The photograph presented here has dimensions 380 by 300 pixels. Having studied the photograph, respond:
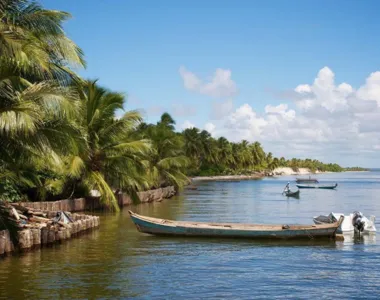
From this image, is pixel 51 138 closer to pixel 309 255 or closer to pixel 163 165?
pixel 309 255

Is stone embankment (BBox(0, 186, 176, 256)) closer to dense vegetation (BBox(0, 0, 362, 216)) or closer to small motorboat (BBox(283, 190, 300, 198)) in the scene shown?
dense vegetation (BBox(0, 0, 362, 216))

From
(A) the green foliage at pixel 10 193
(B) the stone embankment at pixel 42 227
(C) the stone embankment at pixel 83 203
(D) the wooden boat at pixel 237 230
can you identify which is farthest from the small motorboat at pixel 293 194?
(A) the green foliage at pixel 10 193

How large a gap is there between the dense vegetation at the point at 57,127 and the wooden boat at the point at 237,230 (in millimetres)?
4862

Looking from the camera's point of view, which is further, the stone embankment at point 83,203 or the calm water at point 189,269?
the stone embankment at point 83,203

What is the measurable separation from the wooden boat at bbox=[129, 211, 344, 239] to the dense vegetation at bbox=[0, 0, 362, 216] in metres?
4.86

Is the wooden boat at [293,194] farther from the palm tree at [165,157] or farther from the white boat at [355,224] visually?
the white boat at [355,224]

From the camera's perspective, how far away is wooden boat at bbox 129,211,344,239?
880 inches

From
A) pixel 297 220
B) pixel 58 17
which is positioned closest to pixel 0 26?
pixel 58 17

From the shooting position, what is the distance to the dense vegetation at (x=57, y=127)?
46.2ft

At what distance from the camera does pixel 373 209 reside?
43.5 meters

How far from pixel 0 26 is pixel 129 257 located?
9.21 meters

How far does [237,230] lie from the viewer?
22469mm

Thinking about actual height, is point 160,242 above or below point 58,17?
below

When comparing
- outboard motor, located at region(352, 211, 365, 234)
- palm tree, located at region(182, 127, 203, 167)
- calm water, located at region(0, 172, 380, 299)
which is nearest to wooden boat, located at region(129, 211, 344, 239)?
calm water, located at region(0, 172, 380, 299)
